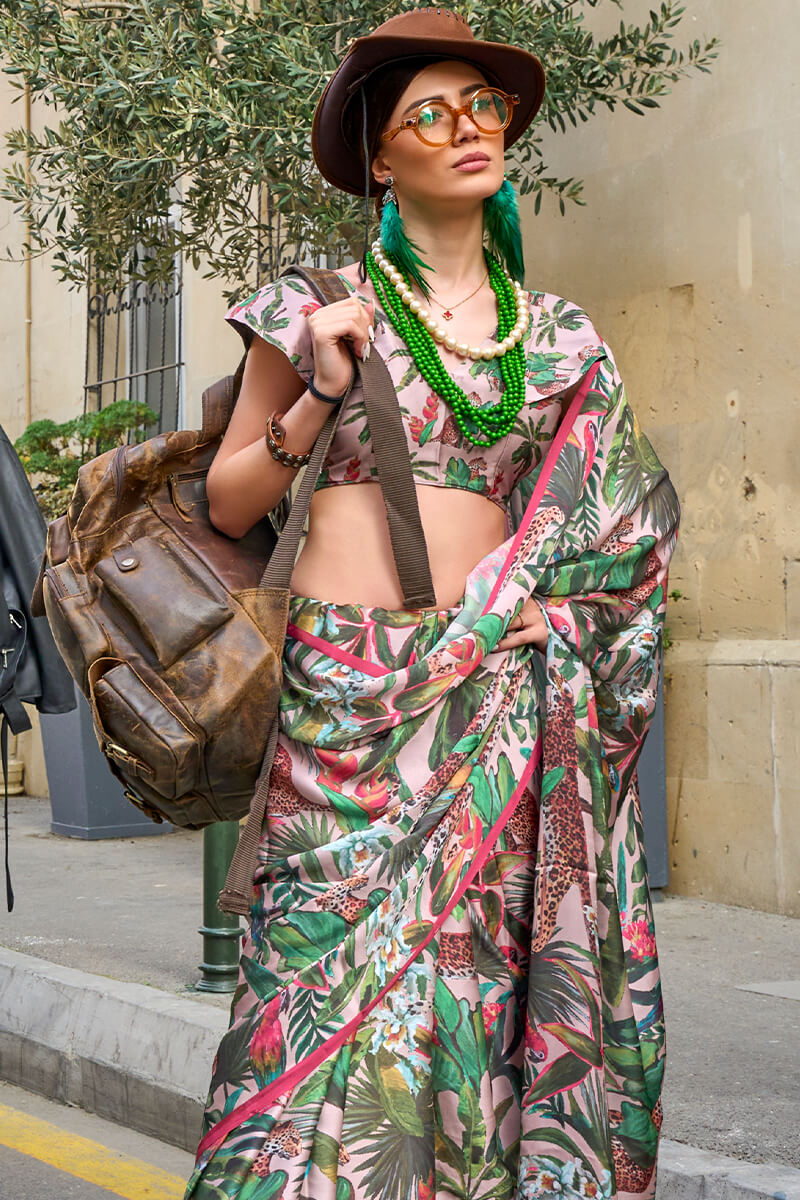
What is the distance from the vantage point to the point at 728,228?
24.0 ft

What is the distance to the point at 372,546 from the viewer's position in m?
2.87

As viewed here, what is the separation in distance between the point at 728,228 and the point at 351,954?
539cm

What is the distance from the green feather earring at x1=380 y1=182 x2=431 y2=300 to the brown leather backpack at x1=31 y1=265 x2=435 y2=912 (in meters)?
0.14

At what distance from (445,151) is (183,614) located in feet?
3.05

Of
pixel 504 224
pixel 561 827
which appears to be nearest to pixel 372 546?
pixel 561 827

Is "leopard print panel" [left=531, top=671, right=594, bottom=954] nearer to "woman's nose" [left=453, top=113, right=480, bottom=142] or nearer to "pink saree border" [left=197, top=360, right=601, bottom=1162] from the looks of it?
"pink saree border" [left=197, top=360, right=601, bottom=1162]

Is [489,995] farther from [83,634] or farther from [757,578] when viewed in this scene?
[757,578]

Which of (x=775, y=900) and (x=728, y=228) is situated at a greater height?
(x=728, y=228)

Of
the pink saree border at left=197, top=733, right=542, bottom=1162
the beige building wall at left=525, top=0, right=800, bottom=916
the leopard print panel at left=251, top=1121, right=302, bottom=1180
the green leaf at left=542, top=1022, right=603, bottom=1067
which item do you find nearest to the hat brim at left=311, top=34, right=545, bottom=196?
the pink saree border at left=197, top=733, right=542, bottom=1162

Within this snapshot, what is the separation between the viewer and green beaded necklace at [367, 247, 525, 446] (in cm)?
288

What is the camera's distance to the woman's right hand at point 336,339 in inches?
107

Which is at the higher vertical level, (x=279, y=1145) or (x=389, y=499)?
(x=389, y=499)

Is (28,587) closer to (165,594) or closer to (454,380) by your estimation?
(165,594)

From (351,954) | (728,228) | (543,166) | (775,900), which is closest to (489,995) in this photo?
(351,954)
